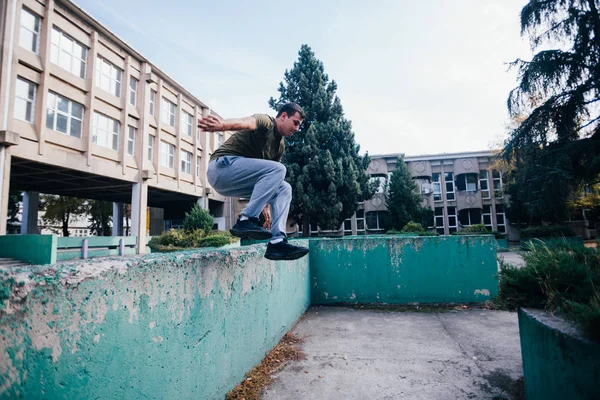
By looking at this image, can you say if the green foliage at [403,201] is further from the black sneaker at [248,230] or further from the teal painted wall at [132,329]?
the black sneaker at [248,230]

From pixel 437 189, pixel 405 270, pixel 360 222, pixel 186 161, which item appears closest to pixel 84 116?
pixel 186 161

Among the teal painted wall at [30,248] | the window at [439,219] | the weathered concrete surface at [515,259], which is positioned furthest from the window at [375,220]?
the teal painted wall at [30,248]

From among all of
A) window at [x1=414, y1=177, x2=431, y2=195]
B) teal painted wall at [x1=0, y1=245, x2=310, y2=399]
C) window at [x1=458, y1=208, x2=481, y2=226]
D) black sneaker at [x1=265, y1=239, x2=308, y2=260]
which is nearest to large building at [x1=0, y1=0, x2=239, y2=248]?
teal painted wall at [x1=0, y1=245, x2=310, y2=399]

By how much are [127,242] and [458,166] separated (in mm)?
32212

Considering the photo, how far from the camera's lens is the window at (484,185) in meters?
34.7

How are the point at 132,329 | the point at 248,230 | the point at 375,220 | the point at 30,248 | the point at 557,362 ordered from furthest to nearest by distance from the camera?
the point at 375,220, the point at 30,248, the point at 248,230, the point at 557,362, the point at 132,329

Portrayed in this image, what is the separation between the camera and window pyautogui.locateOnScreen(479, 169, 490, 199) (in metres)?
34.7

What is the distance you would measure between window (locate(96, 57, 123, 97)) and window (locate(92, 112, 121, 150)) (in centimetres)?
182

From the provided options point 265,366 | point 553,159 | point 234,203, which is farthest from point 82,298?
point 234,203

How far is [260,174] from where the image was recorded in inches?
122

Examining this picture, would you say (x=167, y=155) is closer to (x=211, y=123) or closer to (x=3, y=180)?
(x=3, y=180)

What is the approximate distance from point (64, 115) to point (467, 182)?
3555cm

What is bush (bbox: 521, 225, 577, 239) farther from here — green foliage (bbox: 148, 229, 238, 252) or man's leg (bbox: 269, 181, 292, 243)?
man's leg (bbox: 269, 181, 292, 243)

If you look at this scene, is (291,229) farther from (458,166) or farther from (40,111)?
(458,166)
